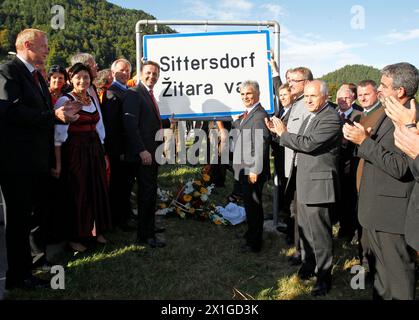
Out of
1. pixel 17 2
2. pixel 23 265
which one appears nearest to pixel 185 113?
pixel 23 265

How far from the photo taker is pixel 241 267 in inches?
164

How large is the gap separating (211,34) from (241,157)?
1.87m

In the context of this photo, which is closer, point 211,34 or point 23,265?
point 23,265

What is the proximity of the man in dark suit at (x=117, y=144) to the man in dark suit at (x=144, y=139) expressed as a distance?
39 centimetres

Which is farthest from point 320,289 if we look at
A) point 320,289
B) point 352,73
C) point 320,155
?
point 352,73

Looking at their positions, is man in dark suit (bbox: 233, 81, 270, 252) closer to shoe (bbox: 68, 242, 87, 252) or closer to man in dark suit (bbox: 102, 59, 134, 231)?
man in dark suit (bbox: 102, 59, 134, 231)

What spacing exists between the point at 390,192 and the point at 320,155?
0.85m

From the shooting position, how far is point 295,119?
4234mm

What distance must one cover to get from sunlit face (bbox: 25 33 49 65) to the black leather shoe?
343 centimetres

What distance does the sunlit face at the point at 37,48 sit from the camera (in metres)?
3.25

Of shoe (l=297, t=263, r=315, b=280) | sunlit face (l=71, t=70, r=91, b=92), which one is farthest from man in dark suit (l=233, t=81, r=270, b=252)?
sunlit face (l=71, t=70, r=91, b=92)

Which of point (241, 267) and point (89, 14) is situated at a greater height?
point (89, 14)

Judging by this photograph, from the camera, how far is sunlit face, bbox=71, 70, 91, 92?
12.6 ft

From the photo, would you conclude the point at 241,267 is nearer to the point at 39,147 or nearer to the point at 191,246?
the point at 191,246
